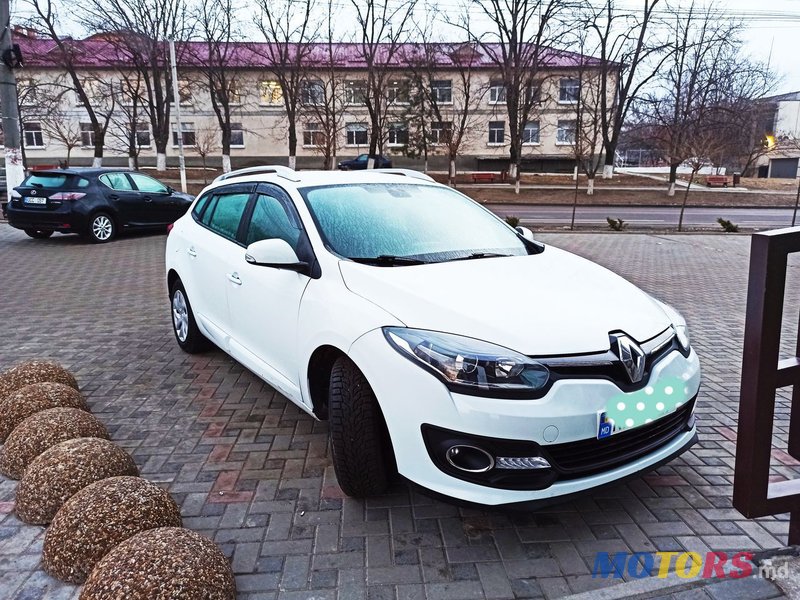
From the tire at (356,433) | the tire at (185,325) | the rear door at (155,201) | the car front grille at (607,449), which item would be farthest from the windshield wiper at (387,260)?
the rear door at (155,201)

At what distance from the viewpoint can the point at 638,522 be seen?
2.99 m

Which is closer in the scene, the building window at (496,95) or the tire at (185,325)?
the tire at (185,325)

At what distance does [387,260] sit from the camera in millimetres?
3400

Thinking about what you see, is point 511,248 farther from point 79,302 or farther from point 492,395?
point 79,302

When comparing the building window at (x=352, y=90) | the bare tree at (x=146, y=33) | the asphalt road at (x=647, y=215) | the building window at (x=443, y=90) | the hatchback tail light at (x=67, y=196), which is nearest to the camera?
the hatchback tail light at (x=67, y=196)

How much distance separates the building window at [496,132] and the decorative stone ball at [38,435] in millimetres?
46132

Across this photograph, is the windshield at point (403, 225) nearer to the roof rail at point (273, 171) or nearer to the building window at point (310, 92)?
the roof rail at point (273, 171)

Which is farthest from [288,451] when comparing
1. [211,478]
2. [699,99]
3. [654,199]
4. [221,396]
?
[699,99]

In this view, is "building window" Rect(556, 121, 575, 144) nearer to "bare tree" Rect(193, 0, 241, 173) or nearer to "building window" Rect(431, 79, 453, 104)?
"building window" Rect(431, 79, 453, 104)

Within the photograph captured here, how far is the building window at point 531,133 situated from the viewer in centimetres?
4593

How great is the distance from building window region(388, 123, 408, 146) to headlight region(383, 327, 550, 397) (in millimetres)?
39487

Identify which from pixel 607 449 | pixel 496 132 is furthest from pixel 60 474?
pixel 496 132

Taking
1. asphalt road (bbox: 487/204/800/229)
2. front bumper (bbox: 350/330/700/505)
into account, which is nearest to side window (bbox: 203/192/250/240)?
front bumper (bbox: 350/330/700/505)

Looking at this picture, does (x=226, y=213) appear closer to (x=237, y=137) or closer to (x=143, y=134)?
(x=237, y=137)
